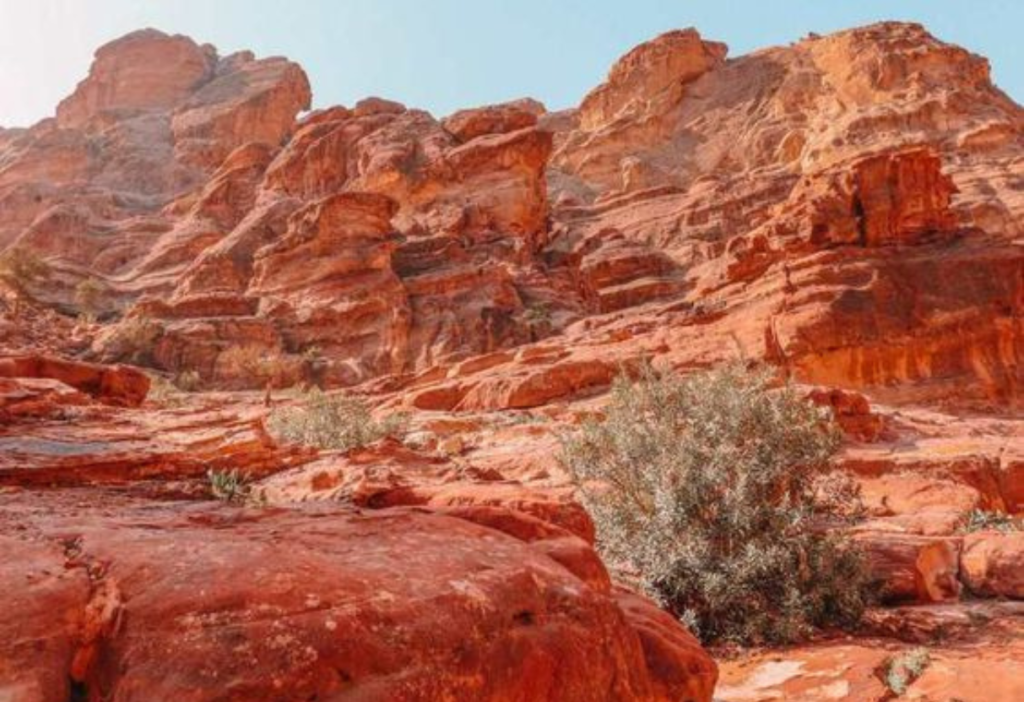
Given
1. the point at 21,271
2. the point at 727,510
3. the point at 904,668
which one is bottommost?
the point at 904,668

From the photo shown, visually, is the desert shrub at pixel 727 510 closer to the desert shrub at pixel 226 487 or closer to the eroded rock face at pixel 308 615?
the eroded rock face at pixel 308 615

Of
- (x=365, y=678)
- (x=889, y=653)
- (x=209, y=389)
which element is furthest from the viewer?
(x=209, y=389)

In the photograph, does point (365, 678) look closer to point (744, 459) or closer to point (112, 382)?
point (744, 459)

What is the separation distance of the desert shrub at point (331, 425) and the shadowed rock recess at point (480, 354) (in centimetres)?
161

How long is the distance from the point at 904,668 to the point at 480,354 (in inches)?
1113

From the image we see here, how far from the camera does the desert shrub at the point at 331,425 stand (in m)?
16.2

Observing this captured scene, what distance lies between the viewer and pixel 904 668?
6.43m

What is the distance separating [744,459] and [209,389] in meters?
31.8

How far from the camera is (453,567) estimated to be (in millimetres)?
4312

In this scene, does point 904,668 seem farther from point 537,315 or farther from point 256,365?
point 256,365

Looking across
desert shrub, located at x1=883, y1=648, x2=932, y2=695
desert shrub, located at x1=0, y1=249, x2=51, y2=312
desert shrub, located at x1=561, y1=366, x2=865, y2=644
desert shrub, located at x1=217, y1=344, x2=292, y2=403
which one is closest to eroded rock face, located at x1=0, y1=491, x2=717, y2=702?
desert shrub, located at x1=883, y1=648, x2=932, y2=695

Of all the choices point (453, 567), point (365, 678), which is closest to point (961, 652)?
point (453, 567)

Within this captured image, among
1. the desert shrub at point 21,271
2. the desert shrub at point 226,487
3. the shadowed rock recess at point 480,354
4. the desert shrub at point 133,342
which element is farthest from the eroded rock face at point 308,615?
the desert shrub at point 21,271

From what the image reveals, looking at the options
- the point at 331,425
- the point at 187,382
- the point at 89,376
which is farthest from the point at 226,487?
the point at 187,382
